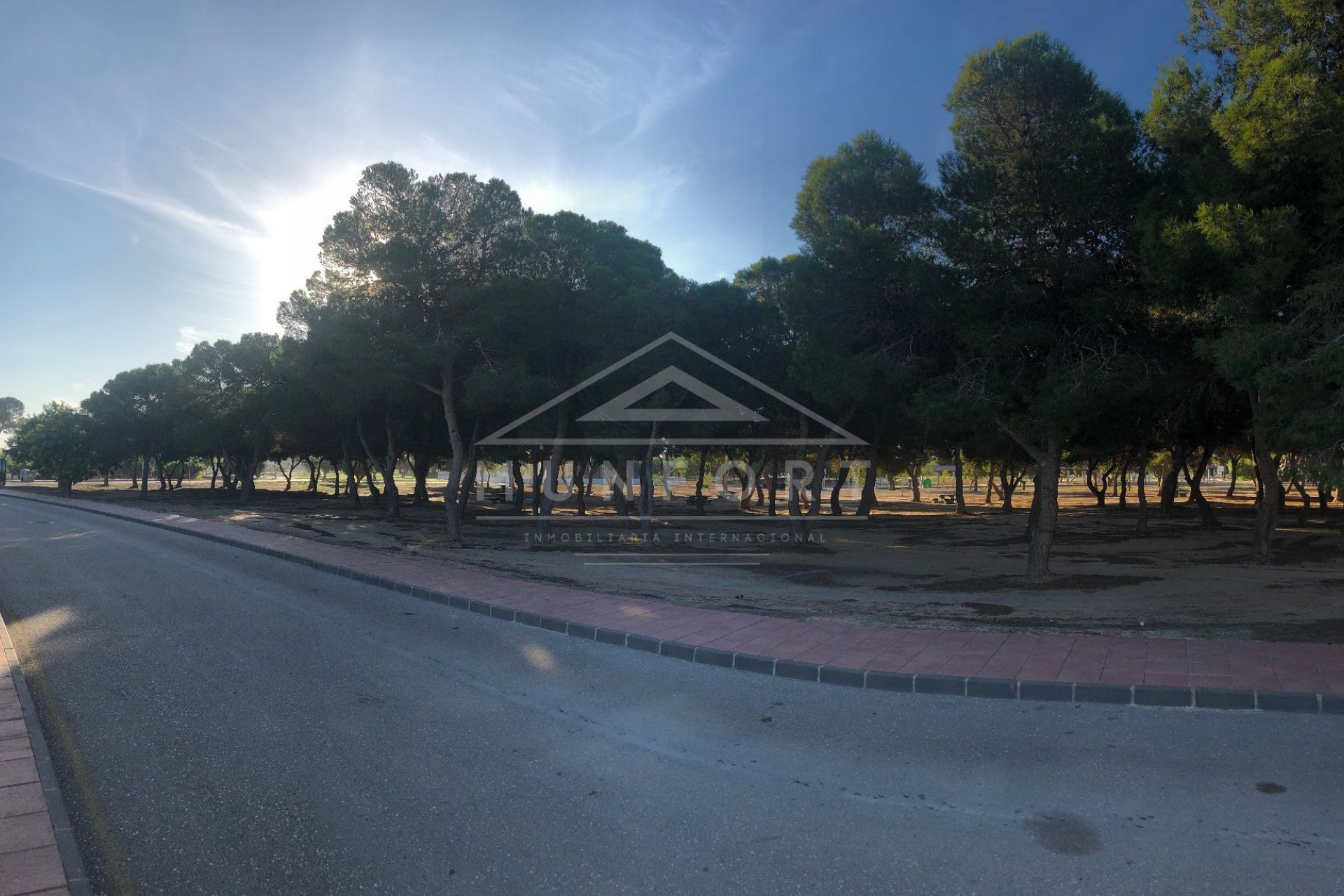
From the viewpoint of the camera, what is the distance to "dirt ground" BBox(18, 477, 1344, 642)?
9414mm

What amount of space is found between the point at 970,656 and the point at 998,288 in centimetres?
749

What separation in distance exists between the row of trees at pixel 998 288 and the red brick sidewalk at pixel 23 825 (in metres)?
10.5

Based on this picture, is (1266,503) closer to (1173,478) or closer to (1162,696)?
(1162,696)

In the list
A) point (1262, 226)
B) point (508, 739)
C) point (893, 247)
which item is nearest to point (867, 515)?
point (893, 247)

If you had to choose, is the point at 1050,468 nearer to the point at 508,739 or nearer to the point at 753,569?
the point at 753,569

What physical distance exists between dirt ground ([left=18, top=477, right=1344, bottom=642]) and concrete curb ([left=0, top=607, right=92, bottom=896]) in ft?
23.0

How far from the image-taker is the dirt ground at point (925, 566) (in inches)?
371

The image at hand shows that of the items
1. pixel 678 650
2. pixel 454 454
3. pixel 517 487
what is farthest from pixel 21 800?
pixel 517 487

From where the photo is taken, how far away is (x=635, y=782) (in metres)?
4.42

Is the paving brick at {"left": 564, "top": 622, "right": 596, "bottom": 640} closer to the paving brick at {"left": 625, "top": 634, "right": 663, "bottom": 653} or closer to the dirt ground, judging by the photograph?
the paving brick at {"left": 625, "top": 634, "right": 663, "bottom": 653}

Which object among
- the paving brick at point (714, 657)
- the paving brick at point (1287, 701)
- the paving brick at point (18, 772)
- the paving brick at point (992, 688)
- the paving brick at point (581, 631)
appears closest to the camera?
the paving brick at point (18, 772)

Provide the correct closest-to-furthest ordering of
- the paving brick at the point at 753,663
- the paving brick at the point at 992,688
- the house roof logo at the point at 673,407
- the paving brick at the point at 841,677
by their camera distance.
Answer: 1. the paving brick at the point at 992,688
2. the paving brick at the point at 841,677
3. the paving brick at the point at 753,663
4. the house roof logo at the point at 673,407

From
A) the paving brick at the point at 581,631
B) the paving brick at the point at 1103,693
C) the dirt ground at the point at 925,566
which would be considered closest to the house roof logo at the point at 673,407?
the dirt ground at the point at 925,566

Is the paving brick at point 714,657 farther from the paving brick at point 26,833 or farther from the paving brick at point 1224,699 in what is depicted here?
the paving brick at point 26,833
